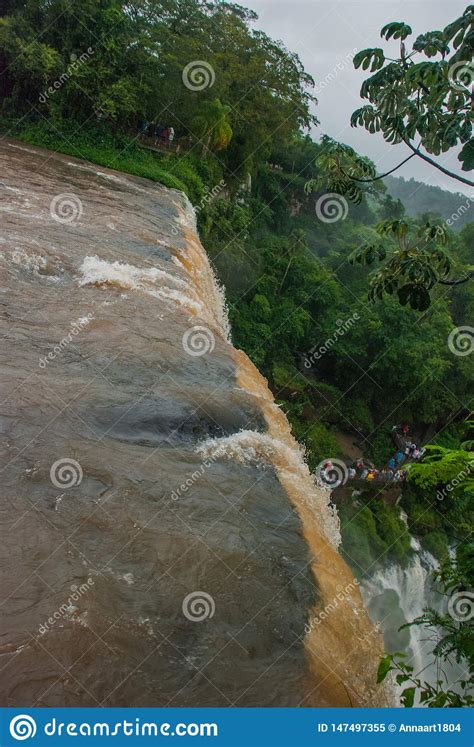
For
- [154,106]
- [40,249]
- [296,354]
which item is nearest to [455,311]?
[296,354]

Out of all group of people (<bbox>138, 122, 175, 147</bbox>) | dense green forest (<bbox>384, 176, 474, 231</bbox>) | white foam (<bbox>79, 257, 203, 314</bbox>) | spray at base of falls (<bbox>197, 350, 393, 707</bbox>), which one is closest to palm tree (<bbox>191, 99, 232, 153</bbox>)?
group of people (<bbox>138, 122, 175, 147</bbox>)

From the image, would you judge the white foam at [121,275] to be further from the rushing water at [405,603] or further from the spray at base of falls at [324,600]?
the rushing water at [405,603]

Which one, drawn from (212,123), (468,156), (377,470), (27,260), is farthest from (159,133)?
(468,156)

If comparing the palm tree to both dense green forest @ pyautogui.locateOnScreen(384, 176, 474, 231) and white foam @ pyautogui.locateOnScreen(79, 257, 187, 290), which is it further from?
dense green forest @ pyautogui.locateOnScreen(384, 176, 474, 231)

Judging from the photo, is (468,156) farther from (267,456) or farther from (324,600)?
(267,456)

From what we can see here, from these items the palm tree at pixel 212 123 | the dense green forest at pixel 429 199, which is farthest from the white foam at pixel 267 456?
the dense green forest at pixel 429 199
